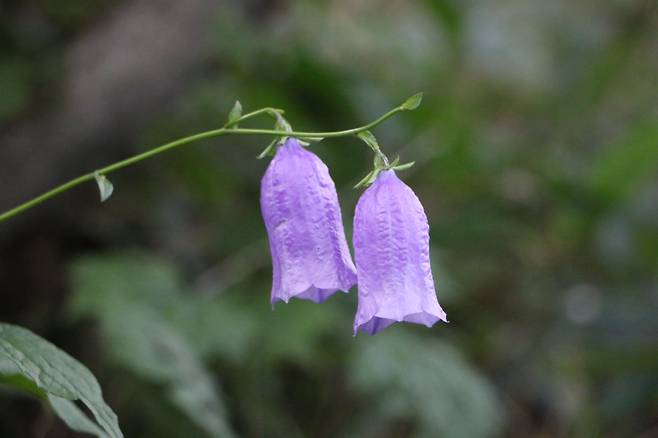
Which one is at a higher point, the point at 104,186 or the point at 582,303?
the point at 104,186

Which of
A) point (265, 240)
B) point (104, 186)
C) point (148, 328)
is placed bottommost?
point (148, 328)

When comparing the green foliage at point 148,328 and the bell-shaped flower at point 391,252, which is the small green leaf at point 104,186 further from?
the green foliage at point 148,328

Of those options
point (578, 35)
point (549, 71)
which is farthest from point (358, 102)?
point (578, 35)

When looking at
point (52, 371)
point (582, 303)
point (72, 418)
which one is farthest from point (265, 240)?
point (52, 371)

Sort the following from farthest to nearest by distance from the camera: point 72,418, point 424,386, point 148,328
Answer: point 424,386, point 148,328, point 72,418

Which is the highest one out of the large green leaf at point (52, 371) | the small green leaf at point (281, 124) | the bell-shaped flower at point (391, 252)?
the small green leaf at point (281, 124)

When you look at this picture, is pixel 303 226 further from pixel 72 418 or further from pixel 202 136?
pixel 72 418

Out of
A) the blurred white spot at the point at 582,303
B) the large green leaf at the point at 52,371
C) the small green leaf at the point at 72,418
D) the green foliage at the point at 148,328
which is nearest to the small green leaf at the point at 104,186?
the large green leaf at the point at 52,371
